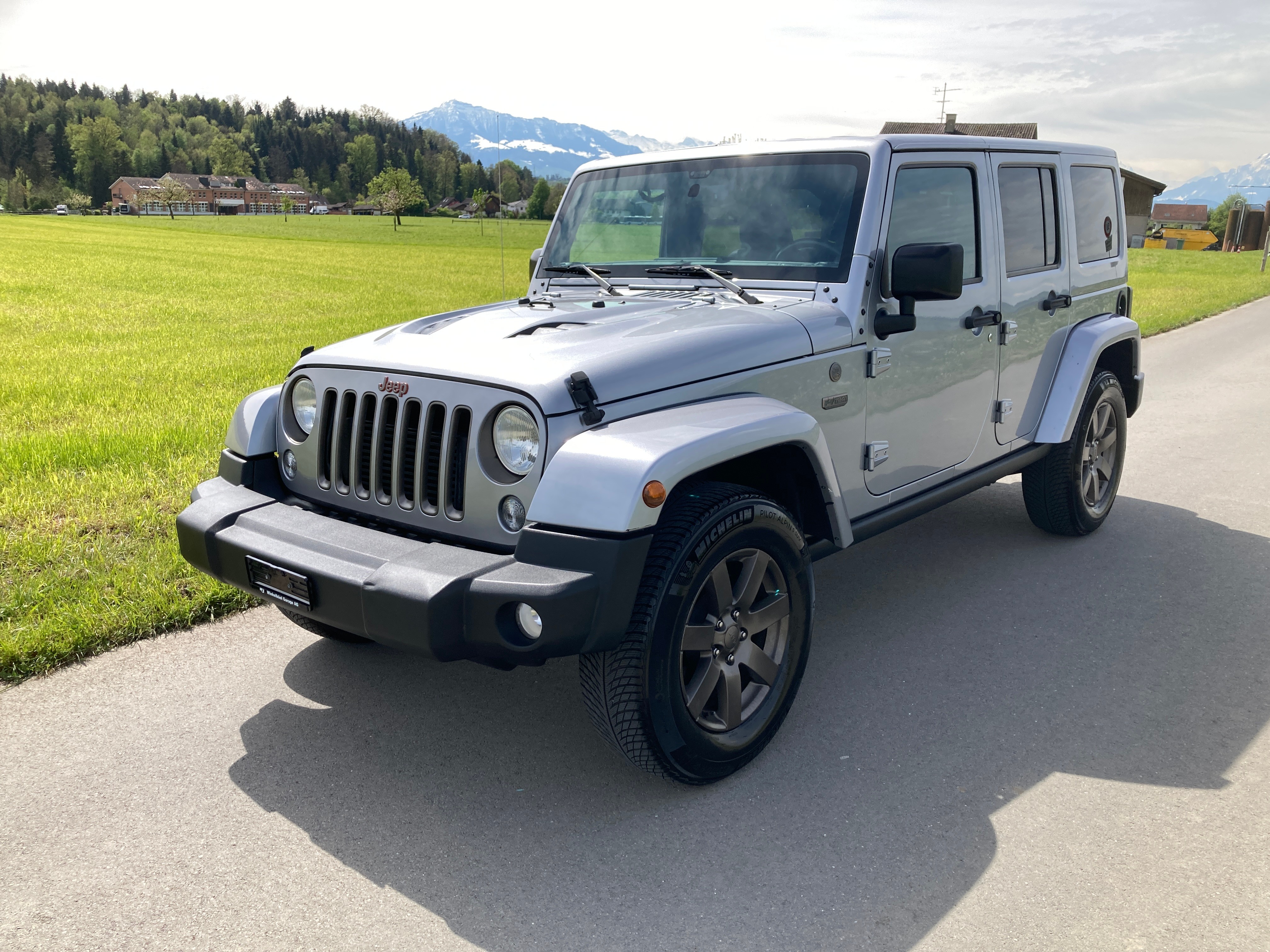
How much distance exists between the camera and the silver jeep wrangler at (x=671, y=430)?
2656 millimetres

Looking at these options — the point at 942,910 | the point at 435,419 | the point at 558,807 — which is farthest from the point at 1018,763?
the point at 435,419

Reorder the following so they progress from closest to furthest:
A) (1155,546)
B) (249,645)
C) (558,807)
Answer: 1. (558,807)
2. (249,645)
3. (1155,546)

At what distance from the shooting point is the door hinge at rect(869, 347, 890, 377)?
3680 mm

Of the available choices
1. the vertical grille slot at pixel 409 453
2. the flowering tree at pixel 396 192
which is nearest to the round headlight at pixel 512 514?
the vertical grille slot at pixel 409 453

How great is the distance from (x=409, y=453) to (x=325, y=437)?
0.42m

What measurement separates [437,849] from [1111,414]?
14.6ft

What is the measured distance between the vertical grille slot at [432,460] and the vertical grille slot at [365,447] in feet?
0.84

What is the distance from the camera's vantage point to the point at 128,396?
937 centimetres

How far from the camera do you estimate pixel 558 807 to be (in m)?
2.97

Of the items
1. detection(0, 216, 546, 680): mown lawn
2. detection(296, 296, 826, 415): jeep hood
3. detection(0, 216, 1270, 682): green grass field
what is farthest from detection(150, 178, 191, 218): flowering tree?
detection(296, 296, 826, 415): jeep hood

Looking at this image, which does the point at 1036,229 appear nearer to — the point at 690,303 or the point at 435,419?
the point at 690,303

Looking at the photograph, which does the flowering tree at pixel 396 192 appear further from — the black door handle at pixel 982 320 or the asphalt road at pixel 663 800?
the asphalt road at pixel 663 800

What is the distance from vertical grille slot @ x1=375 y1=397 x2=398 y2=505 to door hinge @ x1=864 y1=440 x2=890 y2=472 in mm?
1733

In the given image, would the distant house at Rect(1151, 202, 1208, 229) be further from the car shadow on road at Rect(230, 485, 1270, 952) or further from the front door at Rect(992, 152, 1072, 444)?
the car shadow on road at Rect(230, 485, 1270, 952)
